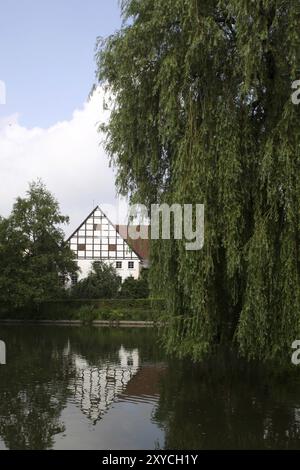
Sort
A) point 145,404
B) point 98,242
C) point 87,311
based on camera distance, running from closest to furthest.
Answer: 1. point 145,404
2. point 87,311
3. point 98,242

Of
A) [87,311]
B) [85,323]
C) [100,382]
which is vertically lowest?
[85,323]

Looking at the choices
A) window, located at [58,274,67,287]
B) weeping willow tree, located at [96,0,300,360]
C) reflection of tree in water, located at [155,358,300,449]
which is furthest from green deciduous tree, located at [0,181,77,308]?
weeping willow tree, located at [96,0,300,360]

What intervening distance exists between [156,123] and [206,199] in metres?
2.11

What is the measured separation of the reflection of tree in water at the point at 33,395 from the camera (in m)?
8.95

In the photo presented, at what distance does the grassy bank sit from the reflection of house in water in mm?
18482

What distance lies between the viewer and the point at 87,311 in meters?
39.1

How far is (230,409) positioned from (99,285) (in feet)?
108

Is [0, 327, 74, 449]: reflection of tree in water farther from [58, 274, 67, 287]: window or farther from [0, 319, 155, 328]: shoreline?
[58, 274, 67, 287]: window

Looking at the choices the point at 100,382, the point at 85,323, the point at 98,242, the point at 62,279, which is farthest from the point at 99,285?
the point at 100,382

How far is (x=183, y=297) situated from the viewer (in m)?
10.7

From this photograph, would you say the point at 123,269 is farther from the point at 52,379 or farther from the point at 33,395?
the point at 33,395

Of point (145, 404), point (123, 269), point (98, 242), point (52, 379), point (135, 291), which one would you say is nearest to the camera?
point (145, 404)
